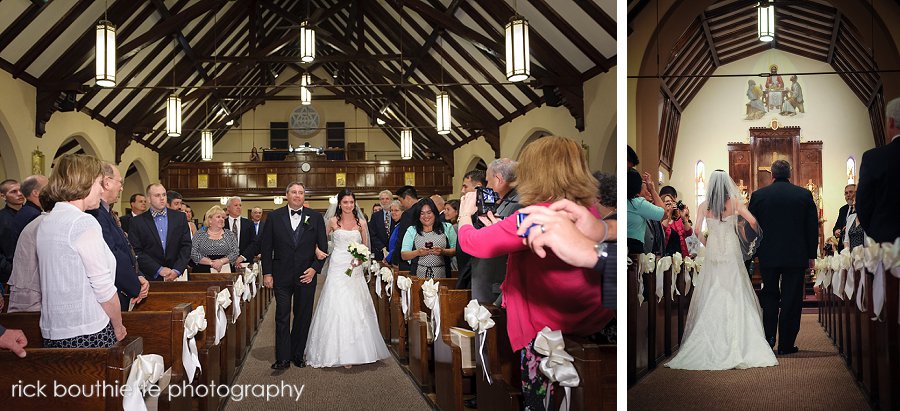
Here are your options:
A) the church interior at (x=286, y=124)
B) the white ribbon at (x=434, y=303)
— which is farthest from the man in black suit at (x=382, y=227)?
the white ribbon at (x=434, y=303)

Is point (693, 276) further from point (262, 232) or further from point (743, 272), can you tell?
point (262, 232)

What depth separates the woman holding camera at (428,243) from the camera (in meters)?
5.72

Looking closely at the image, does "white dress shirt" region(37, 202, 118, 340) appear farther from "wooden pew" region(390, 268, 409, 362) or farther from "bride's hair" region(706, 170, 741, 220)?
"wooden pew" region(390, 268, 409, 362)

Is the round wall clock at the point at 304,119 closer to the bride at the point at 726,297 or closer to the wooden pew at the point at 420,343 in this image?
the wooden pew at the point at 420,343

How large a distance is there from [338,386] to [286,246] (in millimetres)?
1186

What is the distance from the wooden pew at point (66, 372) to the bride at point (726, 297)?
1.58m

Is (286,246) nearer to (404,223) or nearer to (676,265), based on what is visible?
(404,223)

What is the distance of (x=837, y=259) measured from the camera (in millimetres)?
887

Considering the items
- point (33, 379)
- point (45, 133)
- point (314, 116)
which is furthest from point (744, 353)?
point (314, 116)

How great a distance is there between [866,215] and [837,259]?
0.28ft

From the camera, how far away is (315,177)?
20.0m

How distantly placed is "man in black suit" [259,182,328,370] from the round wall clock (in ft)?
61.0

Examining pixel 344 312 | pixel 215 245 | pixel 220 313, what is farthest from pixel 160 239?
pixel 215 245

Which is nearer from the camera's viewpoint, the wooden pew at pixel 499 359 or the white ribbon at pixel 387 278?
the wooden pew at pixel 499 359
